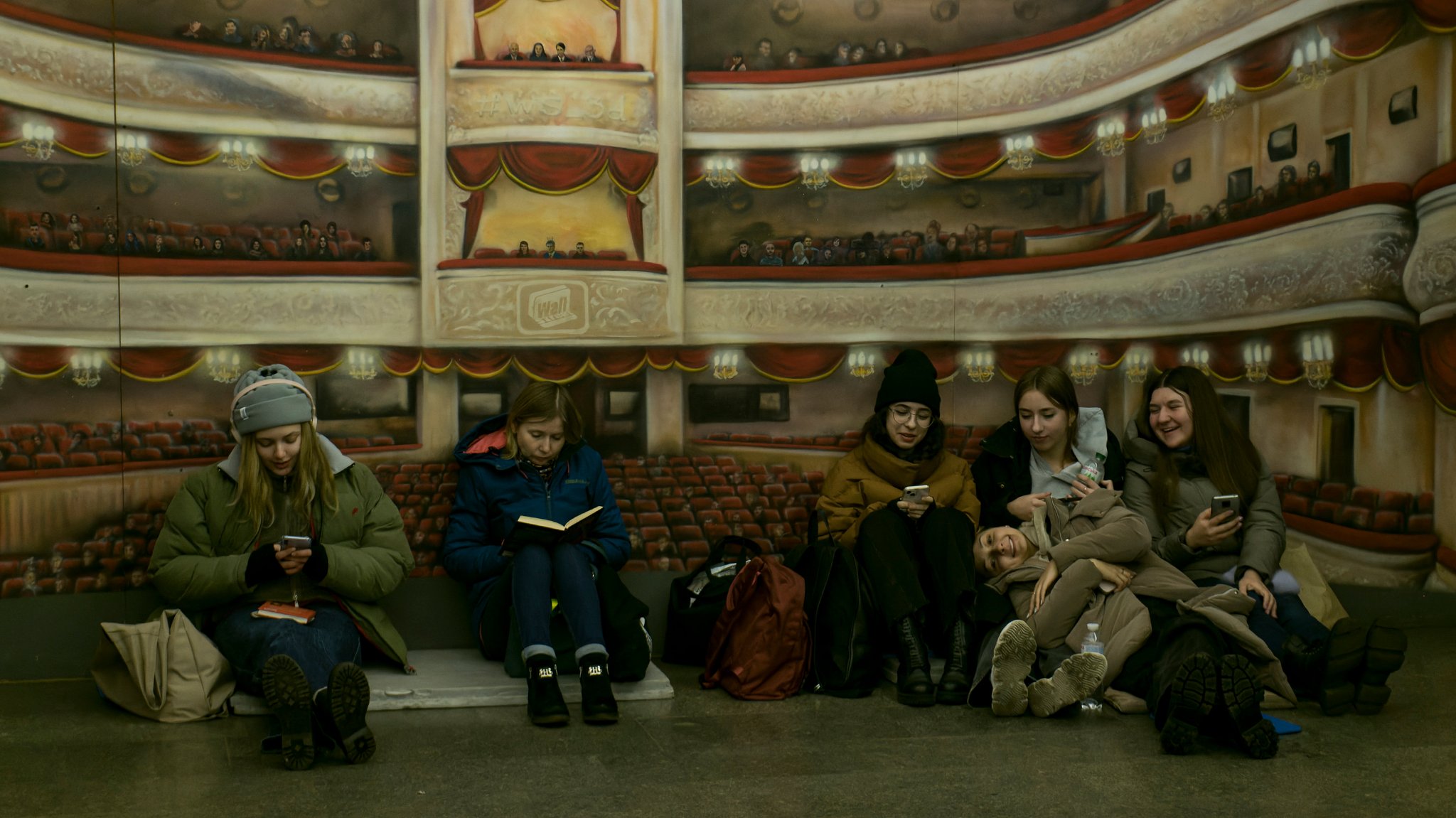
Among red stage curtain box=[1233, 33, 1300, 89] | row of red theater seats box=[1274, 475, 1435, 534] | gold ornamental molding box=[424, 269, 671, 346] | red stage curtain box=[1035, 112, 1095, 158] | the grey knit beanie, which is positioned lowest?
row of red theater seats box=[1274, 475, 1435, 534]

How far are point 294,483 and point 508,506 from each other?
0.82m

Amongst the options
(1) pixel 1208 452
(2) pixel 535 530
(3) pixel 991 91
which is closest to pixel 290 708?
(2) pixel 535 530

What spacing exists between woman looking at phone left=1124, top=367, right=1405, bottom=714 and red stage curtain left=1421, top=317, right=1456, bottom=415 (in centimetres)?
112

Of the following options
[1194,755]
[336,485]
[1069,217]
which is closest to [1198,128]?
[1069,217]

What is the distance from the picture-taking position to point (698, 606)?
4.90m

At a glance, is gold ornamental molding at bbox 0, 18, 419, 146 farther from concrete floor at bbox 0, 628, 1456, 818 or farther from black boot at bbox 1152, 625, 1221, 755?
black boot at bbox 1152, 625, 1221, 755

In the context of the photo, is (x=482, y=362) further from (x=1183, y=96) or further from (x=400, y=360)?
(x=1183, y=96)

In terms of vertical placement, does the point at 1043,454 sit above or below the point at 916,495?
above

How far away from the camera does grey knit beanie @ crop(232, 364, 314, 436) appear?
14.0 feet

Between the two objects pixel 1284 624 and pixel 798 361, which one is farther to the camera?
pixel 798 361

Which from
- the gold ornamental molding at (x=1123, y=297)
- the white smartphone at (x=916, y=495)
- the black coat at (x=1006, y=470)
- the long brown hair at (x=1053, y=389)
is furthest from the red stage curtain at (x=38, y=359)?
the long brown hair at (x=1053, y=389)

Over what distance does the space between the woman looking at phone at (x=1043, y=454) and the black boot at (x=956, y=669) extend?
0.67m

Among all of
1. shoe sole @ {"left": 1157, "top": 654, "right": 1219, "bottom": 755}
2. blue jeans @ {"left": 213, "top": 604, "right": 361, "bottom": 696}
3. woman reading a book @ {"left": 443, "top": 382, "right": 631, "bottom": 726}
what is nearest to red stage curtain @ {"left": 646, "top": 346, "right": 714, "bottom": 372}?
woman reading a book @ {"left": 443, "top": 382, "right": 631, "bottom": 726}

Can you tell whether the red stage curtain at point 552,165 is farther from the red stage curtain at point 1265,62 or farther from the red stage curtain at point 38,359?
the red stage curtain at point 1265,62
